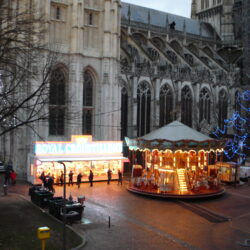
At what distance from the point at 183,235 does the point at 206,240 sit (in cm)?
95

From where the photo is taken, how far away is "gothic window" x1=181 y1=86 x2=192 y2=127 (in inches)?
1586

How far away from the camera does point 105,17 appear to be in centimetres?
3130

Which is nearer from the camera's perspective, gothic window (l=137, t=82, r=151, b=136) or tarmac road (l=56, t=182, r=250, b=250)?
tarmac road (l=56, t=182, r=250, b=250)

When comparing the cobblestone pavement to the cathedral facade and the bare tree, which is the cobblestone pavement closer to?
the bare tree

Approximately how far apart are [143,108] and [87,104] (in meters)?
7.47

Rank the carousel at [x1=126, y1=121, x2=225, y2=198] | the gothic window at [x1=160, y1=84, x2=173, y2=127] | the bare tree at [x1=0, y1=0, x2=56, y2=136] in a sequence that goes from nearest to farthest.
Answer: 1. the bare tree at [x1=0, y1=0, x2=56, y2=136]
2. the carousel at [x1=126, y1=121, x2=225, y2=198]
3. the gothic window at [x1=160, y1=84, x2=173, y2=127]

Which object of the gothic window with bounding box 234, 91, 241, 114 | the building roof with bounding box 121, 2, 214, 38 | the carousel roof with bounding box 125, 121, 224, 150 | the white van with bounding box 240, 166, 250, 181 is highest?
the building roof with bounding box 121, 2, 214, 38

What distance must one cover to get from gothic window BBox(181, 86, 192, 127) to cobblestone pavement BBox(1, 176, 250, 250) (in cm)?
1924

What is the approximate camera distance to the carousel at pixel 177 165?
2193 centimetres

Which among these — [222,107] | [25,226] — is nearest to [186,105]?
[222,107]

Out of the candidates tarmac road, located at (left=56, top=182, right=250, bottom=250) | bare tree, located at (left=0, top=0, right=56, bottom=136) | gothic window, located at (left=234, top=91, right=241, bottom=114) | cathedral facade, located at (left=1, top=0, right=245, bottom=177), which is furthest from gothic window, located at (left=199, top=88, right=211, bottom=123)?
bare tree, located at (left=0, top=0, right=56, bottom=136)

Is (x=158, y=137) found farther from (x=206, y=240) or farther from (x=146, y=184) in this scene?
(x=206, y=240)

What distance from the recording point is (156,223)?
49.7ft

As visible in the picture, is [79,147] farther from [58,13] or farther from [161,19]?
[161,19]
